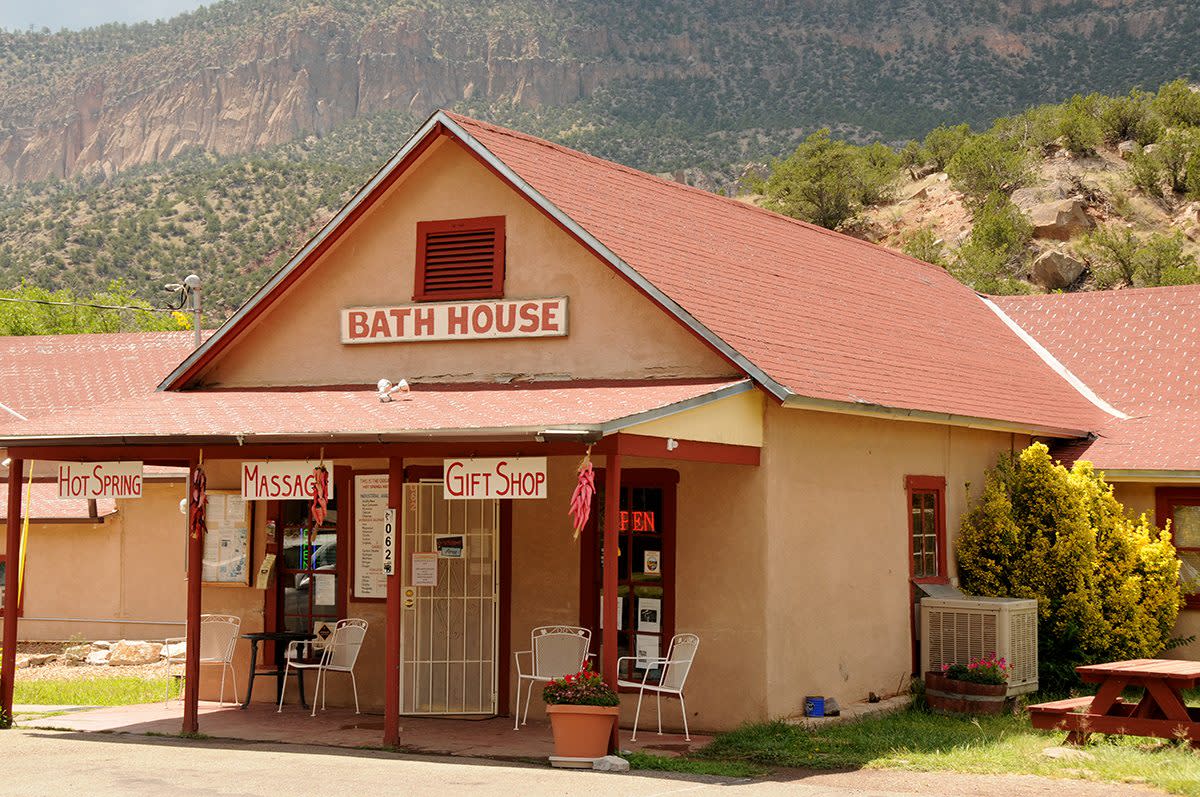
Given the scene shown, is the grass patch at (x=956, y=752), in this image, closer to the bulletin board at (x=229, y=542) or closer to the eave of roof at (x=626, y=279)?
the eave of roof at (x=626, y=279)

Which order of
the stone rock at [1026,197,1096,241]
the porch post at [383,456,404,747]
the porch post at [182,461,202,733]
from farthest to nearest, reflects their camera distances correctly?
the stone rock at [1026,197,1096,241] < the porch post at [182,461,202,733] < the porch post at [383,456,404,747]

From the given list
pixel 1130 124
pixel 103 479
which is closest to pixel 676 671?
pixel 103 479

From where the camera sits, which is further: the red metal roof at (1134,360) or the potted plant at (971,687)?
the red metal roof at (1134,360)

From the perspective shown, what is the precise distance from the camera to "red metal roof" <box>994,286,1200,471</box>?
18062 mm

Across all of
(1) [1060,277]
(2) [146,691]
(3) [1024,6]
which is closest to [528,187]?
(2) [146,691]

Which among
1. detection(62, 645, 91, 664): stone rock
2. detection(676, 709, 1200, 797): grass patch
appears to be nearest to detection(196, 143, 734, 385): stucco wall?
detection(676, 709, 1200, 797): grass patch

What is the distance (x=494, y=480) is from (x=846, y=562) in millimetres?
4235

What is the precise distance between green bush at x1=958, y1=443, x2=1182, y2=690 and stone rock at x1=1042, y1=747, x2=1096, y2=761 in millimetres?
4293

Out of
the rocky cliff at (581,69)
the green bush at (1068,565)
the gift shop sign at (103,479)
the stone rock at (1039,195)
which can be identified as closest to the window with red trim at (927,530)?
the green bush at (1068,565)

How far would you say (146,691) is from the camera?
17.8 metres

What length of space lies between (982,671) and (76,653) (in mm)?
13172

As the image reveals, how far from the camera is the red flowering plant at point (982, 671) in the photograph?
49.4 ft

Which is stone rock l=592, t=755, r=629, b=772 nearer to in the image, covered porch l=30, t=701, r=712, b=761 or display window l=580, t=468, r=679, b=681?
covered porch l=30, t=701, r=712, b=761

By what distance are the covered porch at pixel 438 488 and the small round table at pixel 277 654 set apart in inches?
4.0
